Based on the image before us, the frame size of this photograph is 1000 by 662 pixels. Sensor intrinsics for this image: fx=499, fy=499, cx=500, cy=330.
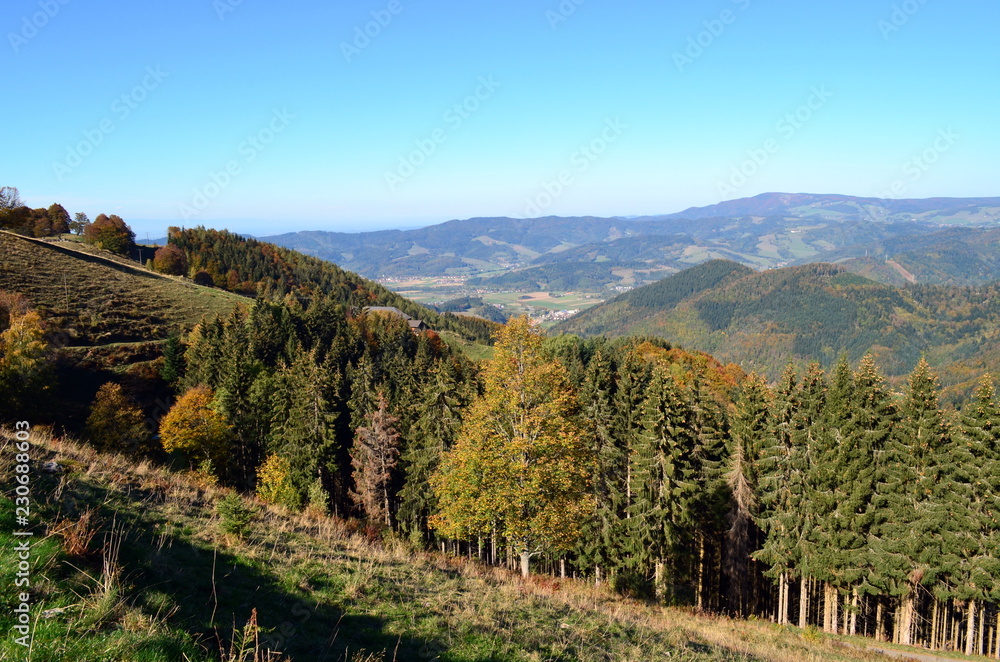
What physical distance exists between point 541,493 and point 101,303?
71.1m

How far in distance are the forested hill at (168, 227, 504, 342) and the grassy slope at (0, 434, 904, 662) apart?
104380 millimetres

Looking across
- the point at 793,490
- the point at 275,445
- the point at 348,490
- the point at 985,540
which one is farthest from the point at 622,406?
the point at 275,445

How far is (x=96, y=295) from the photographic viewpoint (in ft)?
217

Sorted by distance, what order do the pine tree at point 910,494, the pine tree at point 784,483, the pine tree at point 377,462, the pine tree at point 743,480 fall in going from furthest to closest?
the pine tree at point 377,462
the pine tree at point 743,480
the pine tree at point 784,483
the pine tree at point 910,494

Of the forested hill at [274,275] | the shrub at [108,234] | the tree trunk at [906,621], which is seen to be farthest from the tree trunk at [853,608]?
the shrub at [108,234]

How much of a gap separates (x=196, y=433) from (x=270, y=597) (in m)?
35.7

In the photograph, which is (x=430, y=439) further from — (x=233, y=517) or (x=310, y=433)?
(x=233, y=517)

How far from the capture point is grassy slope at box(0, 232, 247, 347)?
191ft

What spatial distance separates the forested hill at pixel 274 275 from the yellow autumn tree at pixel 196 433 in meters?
72.6

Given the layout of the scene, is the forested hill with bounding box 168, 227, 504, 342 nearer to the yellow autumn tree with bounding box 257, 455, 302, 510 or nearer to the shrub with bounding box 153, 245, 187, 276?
the shrub with bounding box 153, 245, 187, 276

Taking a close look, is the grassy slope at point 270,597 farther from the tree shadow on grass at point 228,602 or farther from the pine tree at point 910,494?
the pine tree at point 910,494

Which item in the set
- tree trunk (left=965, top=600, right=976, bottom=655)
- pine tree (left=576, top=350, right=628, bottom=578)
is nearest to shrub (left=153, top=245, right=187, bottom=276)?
pine tree (left=576, top=350, right=628, bottom=578)

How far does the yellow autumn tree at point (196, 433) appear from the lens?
38.1 metres

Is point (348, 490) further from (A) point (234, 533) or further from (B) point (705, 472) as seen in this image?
(A) point (234, 533)
